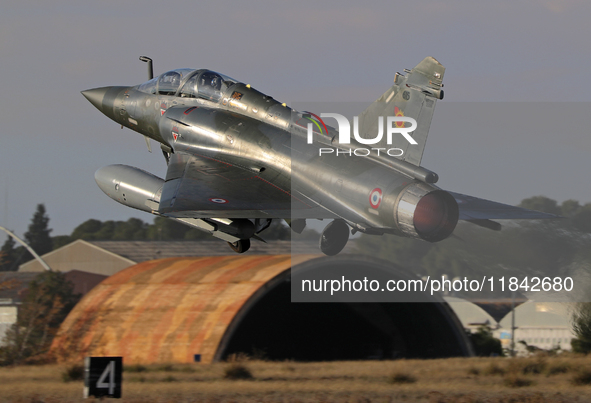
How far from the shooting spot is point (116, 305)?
37.3 meters

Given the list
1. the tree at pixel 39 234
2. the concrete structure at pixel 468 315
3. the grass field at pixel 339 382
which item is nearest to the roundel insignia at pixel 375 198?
the grass field at pixel 339 382

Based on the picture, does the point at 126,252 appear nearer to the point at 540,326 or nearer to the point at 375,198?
the point at 540,326

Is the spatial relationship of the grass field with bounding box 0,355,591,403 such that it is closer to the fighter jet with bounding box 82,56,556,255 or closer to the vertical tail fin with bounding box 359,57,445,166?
the fighter jet with bounding box 82,56,556,255

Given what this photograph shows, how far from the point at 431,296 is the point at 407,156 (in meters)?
25.4

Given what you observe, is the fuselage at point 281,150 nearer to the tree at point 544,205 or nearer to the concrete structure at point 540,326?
the tree at point 544,205

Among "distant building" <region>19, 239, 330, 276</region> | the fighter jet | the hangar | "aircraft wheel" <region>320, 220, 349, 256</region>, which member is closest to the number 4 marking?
the fighter jet

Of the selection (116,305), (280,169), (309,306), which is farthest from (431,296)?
(280,169)

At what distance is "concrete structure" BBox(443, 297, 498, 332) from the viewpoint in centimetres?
3894

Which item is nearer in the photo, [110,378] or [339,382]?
[110,378]

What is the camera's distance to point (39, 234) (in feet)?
415

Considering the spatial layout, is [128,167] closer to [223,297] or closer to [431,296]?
[223,297]

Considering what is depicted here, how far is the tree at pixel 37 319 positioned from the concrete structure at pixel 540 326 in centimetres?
2752

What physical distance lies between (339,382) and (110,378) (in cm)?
→ 1082

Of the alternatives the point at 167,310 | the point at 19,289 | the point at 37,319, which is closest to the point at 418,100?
the point at 167,310
